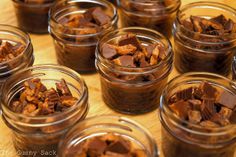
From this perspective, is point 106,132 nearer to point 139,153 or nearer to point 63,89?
point 139,153

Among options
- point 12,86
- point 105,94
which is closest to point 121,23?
point 105,94

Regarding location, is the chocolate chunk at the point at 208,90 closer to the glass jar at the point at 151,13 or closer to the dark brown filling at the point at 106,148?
the dark brown filling at the point at 106,148

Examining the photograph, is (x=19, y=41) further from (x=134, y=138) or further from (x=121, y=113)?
(x=134, y=138)

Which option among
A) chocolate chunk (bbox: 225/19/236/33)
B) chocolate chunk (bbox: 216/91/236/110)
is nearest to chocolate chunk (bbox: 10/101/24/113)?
chocolate chunk (bbox: 216/91/236/110)

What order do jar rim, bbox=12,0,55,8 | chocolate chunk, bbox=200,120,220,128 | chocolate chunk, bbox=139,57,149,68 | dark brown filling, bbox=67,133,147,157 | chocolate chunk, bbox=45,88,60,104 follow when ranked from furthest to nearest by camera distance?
jar rim, bbox=12,0,55,8 → chocolate chunk, bbox=139,57,149,68 → chocolate chunk, bbox=45,88,60,104 → chocolate chunk, bbox=200,120,220,128 → dark brown filling, bbox=67,133,147,157

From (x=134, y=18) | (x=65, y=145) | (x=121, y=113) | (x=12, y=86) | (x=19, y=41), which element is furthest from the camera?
(x=134, y=18)

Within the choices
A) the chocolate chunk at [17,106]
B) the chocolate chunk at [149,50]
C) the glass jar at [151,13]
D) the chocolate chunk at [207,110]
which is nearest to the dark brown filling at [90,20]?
the glass jar at [151,13]

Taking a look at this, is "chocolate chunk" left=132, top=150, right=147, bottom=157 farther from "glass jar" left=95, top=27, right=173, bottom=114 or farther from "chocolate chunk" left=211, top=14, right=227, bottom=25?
"chocolate chunk" left=211, top=14, right=227, bottom=25
